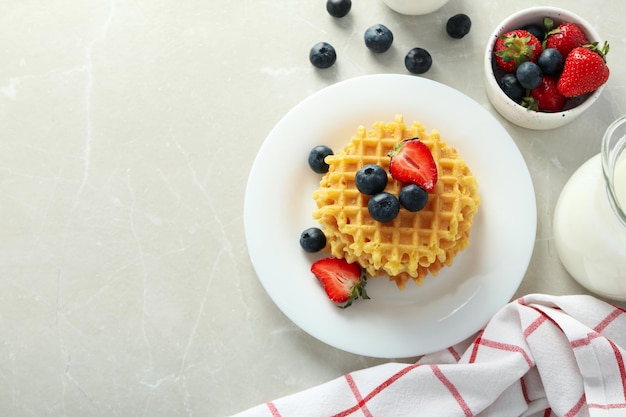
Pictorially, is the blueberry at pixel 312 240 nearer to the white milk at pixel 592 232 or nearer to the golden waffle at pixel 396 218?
the golden waffle at pixel 396 218

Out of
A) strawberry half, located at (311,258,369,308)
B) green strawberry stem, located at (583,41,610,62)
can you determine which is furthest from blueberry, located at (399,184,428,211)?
green strawberry stem, located at (583,41,610,62)

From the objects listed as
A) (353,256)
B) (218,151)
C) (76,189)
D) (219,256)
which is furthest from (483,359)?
(76,189)

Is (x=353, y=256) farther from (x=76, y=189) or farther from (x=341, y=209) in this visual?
(x=76, y=189)

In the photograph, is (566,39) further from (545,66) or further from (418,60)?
(418,60)

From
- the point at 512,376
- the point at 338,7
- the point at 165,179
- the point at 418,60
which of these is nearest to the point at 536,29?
the point at 418,60

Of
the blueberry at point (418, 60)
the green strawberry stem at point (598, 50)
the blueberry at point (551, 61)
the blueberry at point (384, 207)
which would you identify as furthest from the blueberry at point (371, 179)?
the green strawberry stem at point (598, 50)

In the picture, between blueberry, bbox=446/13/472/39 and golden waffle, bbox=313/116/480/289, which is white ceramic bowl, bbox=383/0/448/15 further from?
golden waffle, bbox=313/116/480/289
